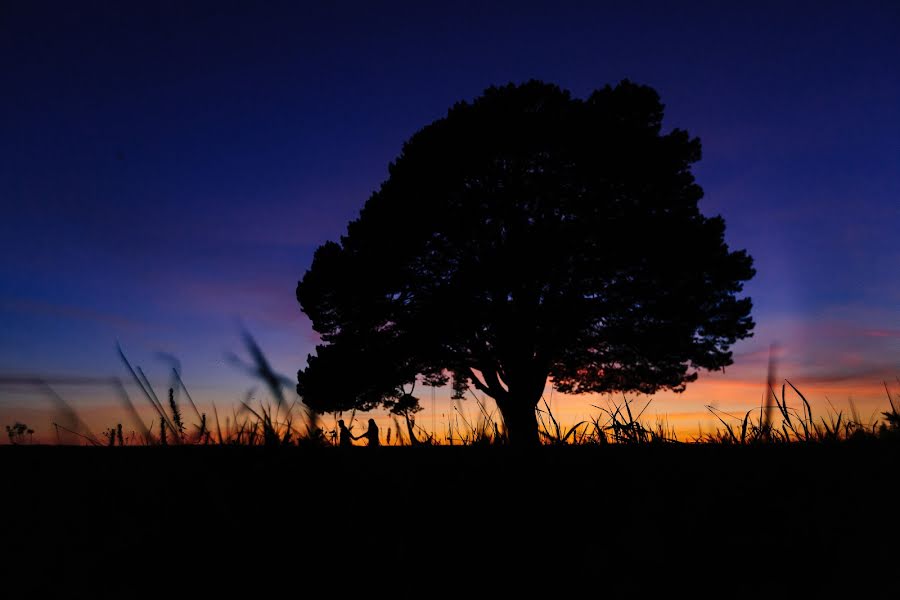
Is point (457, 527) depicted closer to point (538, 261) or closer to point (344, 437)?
point (344, 437)

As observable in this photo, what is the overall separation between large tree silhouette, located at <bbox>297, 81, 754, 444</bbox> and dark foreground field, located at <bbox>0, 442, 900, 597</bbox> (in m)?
14.5

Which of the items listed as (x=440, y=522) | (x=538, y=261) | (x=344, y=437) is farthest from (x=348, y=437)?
(x=538, y=261)

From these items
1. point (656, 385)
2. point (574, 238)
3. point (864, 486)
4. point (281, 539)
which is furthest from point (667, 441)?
point (656, 385)

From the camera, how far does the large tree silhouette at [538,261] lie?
1708 centimetres

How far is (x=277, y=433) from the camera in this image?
3.03 metres

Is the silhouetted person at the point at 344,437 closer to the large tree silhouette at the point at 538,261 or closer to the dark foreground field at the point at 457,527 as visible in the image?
the dark foreground field at the point at 457,527

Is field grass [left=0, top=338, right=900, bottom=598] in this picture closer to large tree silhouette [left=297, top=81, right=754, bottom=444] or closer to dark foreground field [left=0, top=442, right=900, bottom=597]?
dark foreground field [left=0, top=442, right=900, bottom=597]

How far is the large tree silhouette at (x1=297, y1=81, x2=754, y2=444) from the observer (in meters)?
17.1

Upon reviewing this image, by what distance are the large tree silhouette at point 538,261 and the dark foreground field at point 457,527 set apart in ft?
47.7

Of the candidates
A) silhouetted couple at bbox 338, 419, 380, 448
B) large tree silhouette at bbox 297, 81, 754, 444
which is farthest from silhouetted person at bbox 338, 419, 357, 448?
large tree silhouette at bbox 297, 81, 754, 444

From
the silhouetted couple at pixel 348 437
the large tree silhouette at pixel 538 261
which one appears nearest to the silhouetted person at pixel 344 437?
the silhouetted couple at pixel 348 437

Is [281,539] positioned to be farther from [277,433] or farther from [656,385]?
[656,385]

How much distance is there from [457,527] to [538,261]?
15.3m

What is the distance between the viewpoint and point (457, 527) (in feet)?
6.08
